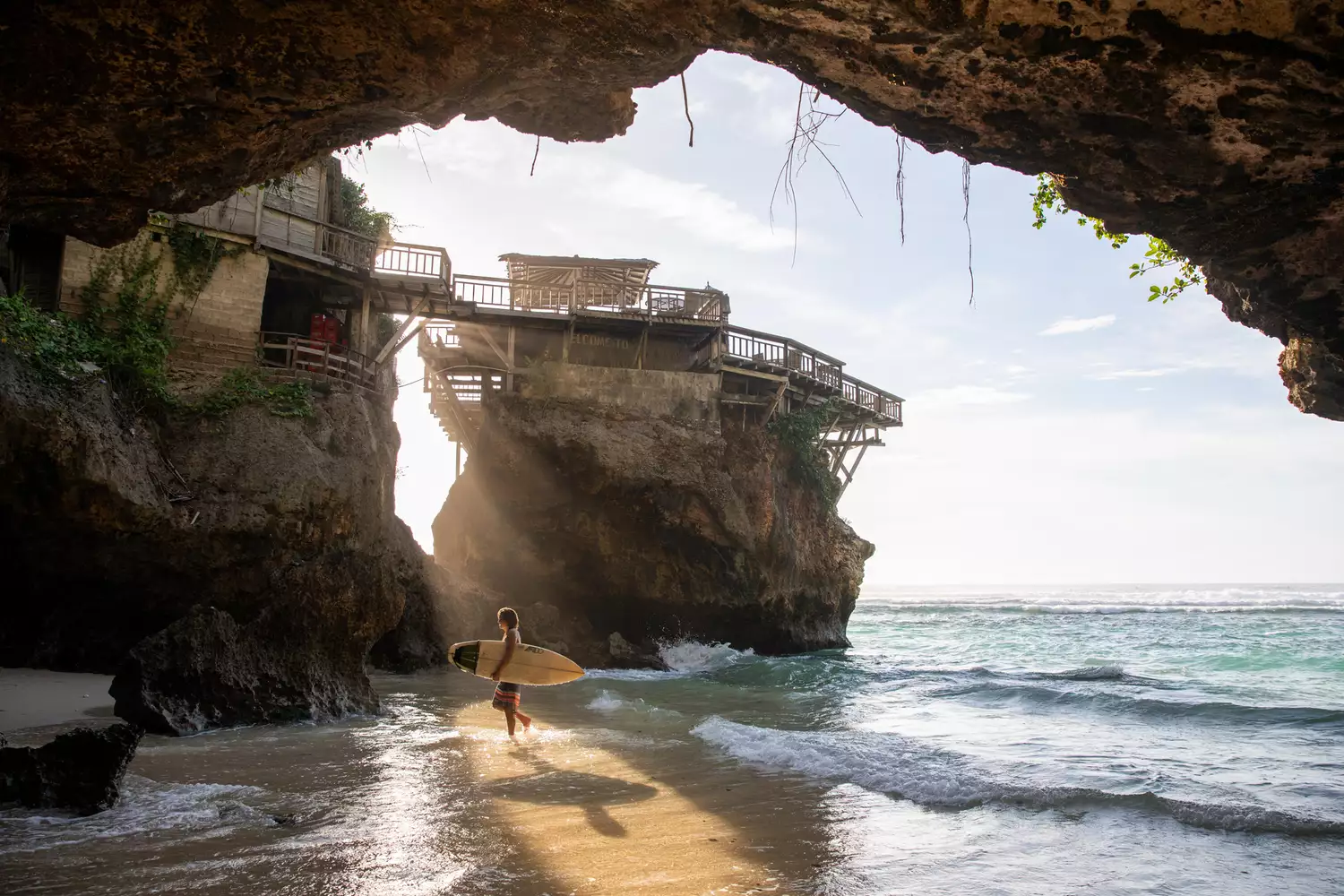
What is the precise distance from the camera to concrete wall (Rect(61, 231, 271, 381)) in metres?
14.3

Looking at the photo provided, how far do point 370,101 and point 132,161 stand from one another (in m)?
1.49

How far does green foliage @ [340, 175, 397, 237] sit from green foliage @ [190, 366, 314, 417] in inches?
264

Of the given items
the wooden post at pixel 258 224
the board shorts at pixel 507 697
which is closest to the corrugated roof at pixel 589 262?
the wooden post at pixel 258 224

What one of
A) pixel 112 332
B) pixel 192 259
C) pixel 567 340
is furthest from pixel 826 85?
pixel 567 340

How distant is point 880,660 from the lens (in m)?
22.5

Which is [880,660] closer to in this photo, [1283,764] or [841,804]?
[1283,764]

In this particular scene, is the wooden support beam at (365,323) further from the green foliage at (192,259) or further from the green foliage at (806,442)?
the green foliage at (806,442)

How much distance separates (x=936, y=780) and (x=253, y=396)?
485 inches

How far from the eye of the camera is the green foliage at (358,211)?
20.2m

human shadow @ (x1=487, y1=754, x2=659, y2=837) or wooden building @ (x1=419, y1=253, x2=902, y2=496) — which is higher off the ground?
wooden building @ (x1=419, y1=253, x2=902, y2=496)

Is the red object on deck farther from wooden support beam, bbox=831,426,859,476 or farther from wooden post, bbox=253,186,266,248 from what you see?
wooden support beam, bbox=831,426,859,476

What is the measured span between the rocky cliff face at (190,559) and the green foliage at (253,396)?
0.65 feet

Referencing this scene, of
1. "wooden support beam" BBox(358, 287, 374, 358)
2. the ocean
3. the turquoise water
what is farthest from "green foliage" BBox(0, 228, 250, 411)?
the turquoise water

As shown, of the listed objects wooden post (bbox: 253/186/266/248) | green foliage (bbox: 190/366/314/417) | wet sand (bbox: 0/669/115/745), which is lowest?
wet sand (bbox: 0/669/115/745)
